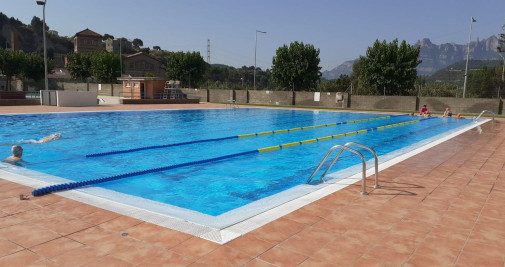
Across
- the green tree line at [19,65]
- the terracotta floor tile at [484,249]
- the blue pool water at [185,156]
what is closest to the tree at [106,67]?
the green tree line at [19,65]

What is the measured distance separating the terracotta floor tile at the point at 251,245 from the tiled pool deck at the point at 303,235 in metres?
0.01

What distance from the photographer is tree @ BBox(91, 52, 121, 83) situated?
54.2m

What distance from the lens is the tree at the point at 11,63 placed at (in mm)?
51844

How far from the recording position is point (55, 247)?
367 centimetres

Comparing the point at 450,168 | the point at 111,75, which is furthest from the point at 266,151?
the point at 111,75

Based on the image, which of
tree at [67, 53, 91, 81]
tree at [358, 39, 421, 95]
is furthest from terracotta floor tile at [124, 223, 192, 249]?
tree at [67, 53, 91, 81]

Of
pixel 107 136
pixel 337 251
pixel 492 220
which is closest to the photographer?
pixel 337 251

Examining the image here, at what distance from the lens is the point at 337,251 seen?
370 centimetres

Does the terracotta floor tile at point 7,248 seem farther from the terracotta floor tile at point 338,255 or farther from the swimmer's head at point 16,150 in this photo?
the swimmer's head at point 16,150

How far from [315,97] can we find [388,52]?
8.47 meters

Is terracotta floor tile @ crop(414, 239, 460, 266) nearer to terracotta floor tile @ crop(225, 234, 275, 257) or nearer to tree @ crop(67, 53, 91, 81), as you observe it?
terracotta floor tile @ crop(225, 234, 275, 257)

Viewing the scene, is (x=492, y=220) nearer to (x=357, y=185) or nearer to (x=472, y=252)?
(x=472, y=252)

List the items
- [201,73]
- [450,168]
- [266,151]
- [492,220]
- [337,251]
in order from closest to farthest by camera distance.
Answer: [337,251]
[492,220]
[450,168]
[266,151]
[201,73]

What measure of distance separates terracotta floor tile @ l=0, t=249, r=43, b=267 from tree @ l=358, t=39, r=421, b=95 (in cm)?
3560
